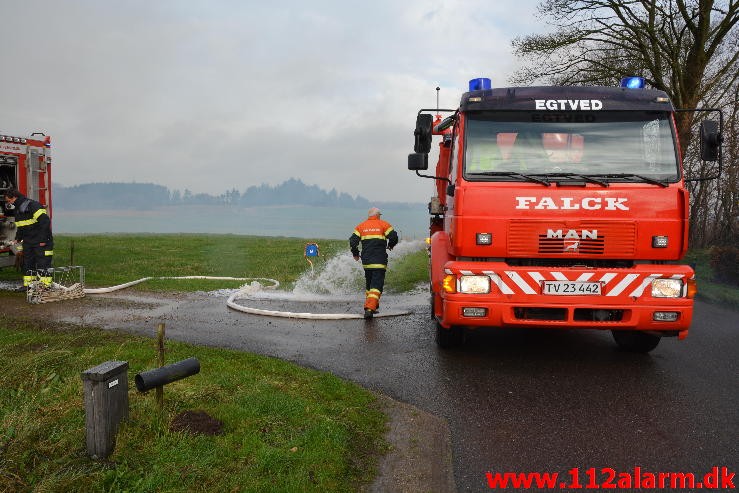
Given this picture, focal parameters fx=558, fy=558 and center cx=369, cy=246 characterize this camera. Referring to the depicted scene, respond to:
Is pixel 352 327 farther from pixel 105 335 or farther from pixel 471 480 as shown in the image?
pixel 471 480

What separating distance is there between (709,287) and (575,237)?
29.4ft

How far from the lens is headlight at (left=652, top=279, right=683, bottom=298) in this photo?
213 inches

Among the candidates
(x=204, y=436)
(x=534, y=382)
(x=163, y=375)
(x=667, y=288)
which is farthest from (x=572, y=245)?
(x=163, y=375)

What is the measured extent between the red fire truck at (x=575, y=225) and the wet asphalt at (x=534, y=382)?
602mm

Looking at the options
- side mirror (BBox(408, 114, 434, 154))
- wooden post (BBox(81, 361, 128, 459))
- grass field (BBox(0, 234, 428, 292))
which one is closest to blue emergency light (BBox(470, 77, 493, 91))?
side mirror (BBox(408, 114, 434, 154))

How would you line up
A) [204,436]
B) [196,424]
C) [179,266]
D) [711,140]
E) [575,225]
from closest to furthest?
1. [204,436]
2. [196,424]
3. [575,225]
4. [711,140]
5. [179,266]

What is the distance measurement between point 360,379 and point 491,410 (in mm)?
1450

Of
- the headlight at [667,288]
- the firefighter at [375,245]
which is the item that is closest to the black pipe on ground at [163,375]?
the headlight at [667,288]

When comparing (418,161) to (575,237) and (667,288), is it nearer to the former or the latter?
(575,237)

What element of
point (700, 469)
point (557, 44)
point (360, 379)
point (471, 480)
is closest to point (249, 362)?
point (360, 379)

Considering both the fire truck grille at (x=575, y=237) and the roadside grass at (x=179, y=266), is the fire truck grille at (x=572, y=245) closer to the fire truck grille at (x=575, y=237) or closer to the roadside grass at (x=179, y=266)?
the fire truck grille at (x=575, y=237)

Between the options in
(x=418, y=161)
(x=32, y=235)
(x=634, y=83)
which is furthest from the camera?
(x=32, y=235)

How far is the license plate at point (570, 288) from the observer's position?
5426 millimetres

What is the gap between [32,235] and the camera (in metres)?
9.95
